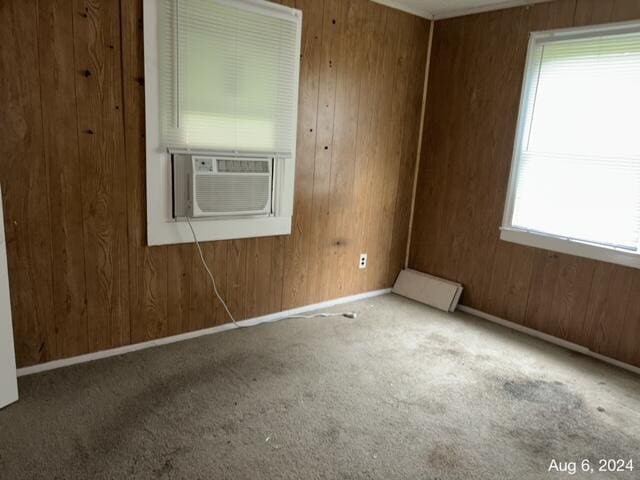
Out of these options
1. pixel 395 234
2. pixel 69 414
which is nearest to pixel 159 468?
pixel 69 414

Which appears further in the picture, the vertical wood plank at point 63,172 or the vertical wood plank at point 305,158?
the vertical wood plank at point 305,158

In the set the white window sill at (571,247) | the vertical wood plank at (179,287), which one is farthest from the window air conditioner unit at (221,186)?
the white window sill at (571,247)

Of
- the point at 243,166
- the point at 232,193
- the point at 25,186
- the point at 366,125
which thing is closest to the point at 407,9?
the point at 366,125

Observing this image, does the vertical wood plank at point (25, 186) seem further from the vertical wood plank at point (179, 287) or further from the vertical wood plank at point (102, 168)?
the vertical wood plank at point (179, 287)

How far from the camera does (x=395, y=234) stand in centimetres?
401

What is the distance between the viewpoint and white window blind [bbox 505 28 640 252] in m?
2.76

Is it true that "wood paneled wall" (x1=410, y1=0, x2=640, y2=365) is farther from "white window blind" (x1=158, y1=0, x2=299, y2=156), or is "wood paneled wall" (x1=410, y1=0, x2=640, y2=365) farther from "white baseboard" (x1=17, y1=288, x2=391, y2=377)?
"white window blind" (x1=158, y1=0, x2=299, y2=156)

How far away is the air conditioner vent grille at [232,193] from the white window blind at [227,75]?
0.18m

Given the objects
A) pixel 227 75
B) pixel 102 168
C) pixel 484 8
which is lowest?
pixel 102 168

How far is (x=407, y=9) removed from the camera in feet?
11.6

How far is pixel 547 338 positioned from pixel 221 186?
2.50m

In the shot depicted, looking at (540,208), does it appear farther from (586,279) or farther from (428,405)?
(428,405)

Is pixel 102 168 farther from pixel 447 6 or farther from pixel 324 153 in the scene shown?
pixel 447 6

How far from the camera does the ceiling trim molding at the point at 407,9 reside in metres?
3.38
